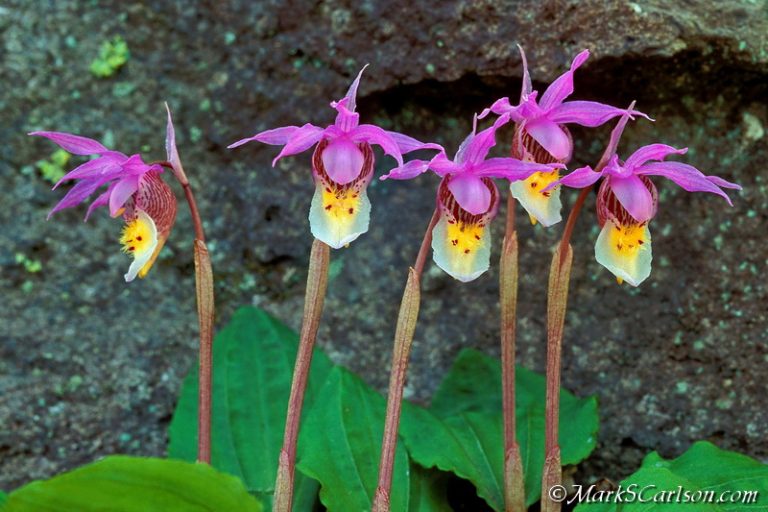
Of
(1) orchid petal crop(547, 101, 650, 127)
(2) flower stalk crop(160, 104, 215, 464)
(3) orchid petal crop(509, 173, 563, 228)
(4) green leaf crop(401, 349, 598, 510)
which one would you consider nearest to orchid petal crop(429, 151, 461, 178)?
(3) orchid petal crop(509, 173, 563, 228)

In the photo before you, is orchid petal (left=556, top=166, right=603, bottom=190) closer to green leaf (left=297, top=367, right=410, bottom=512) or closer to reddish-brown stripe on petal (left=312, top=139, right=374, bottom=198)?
reddish-brown stripe on petal (left=312, top=139, right=374, bottom=198)

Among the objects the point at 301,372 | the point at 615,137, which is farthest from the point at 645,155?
the point at 301,372

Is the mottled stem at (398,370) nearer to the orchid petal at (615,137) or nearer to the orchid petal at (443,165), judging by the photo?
the orchid petal at (443,165)

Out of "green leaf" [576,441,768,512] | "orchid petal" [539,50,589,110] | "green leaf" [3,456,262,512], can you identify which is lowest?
"green leaf" [576,441,768,512]

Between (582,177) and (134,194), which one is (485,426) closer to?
(582,177)

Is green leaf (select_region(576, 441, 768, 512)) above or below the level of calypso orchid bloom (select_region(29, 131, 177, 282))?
below

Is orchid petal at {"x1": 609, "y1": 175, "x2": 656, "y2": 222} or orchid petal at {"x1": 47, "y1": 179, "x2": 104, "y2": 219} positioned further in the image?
orchid petal at {"x1": 47, "y1": 179, "x2": 104, "y2": 219}

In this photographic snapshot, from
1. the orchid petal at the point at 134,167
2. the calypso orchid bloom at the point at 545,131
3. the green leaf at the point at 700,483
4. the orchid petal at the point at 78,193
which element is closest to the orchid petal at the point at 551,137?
the calypso orchid bloom at the point at 545,131

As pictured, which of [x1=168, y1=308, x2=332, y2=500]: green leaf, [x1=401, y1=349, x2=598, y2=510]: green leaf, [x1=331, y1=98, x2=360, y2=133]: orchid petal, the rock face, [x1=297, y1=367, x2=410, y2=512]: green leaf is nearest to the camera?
[x1=331, y1=98, x2=360, y2=133]: orchid petal
